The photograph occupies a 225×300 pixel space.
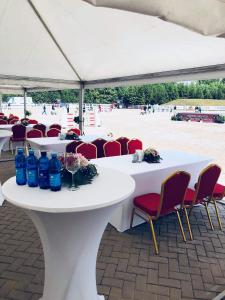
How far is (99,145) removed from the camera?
20.6ft

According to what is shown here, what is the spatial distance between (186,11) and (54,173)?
1.39 m

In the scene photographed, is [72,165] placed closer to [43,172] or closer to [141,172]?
[43,172]

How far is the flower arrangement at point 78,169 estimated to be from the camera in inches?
79.8

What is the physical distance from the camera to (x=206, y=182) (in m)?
3.59

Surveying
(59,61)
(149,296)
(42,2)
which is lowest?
(149,296)

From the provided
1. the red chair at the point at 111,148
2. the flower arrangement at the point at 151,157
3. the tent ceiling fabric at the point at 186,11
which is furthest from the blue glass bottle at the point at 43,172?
the red chair at the point at 111,148

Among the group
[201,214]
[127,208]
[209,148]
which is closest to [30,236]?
[127,208]

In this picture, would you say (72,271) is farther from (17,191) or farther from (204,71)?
(204,71)

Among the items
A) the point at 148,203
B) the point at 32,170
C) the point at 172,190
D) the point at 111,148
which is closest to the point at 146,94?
the point at 111,148

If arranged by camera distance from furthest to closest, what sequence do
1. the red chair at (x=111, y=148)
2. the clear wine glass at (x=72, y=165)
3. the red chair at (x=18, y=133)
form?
the red chair at (x=18, y=133) → the red chair at (x=111, y=148) → the clear wine glass at (x=72, y=165)

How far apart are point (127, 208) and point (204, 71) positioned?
2.96 meters

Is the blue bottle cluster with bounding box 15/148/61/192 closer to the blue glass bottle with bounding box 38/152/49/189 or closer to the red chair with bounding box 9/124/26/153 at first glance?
the blue glass bottle with bounding box 38/152/49/189

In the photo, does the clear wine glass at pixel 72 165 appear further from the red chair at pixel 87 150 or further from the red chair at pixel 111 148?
the red chair at pixel 111 148

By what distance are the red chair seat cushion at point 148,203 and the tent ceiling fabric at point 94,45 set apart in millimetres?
2416
